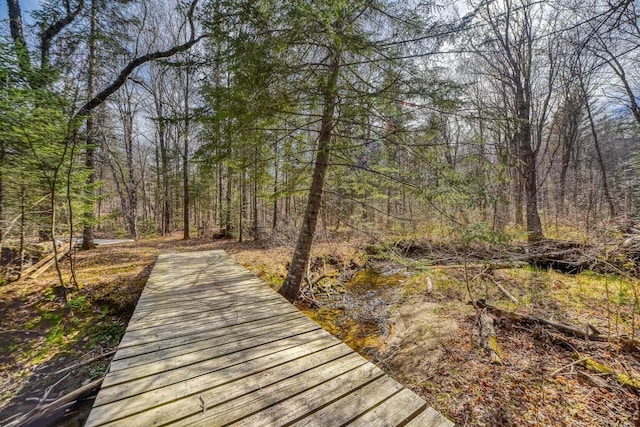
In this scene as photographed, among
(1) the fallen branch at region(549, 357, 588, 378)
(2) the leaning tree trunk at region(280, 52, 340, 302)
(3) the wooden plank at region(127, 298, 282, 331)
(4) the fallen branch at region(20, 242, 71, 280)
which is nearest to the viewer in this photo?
(1) the fallen branch at region(549, 357, 588, 378)

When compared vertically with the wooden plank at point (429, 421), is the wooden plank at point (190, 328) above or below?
above

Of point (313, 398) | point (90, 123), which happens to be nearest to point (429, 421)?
point (313, 398)

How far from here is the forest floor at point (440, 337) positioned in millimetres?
2623

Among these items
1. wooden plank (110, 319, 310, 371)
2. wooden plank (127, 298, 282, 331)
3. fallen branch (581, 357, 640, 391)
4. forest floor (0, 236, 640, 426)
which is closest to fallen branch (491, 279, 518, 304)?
Answer: forest floor (0, 236, 640, 426)

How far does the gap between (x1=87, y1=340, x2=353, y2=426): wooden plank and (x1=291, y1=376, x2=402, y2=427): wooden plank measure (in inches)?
17.8

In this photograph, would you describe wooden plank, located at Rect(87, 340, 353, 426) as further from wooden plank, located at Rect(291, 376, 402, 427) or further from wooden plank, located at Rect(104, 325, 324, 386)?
wooden plank, located at Rect(291, 376, 402, 427)

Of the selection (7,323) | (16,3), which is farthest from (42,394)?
(16,3)

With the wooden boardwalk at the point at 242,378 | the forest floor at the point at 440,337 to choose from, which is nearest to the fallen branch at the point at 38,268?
the forest floor at the point at 440,337

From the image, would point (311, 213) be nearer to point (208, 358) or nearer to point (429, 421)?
point (208, 358)

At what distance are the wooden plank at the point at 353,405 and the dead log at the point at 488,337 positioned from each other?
6.97 feet

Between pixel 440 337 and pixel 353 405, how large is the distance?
2668 mm

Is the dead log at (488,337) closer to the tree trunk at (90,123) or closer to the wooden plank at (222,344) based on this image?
the wooden plank at (222,344)

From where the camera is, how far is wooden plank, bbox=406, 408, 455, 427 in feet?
5.57

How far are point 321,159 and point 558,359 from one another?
475 centimetres
